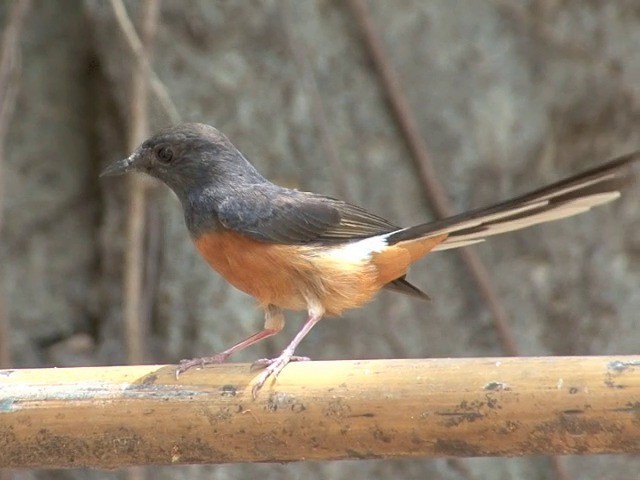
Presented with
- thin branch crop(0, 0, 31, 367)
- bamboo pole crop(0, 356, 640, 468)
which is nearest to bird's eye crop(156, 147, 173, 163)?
bamboo pole crop(0, 356, 640, 468)

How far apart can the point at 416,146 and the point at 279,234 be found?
1.86 m

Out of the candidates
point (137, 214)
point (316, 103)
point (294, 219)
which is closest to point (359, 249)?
point (294, 219)

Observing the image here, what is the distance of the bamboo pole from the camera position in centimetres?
200

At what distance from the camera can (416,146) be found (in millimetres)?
4531

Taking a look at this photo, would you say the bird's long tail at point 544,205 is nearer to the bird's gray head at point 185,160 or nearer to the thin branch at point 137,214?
the bird's gray head at point 185,160

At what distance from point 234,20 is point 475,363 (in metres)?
2.74

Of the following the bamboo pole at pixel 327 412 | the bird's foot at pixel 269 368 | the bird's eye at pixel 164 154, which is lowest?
the bamboo pole at pixel 327 412

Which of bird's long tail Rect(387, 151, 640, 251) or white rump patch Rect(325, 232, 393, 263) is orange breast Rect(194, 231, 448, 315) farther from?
bird's long tail Rect(387, 151, 640, 251)

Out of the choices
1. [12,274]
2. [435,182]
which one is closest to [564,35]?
[435,182]

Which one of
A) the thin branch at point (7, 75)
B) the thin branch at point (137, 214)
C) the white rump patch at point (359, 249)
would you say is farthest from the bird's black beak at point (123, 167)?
the thin branch at point (7, 75)

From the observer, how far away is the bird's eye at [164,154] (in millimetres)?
3012

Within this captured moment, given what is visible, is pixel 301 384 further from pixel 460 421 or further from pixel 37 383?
pixel 37 383

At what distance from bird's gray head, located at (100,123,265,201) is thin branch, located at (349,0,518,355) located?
1652mm

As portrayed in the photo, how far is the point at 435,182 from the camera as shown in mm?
4527
